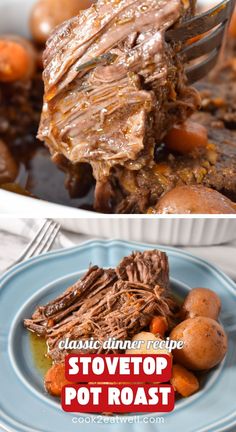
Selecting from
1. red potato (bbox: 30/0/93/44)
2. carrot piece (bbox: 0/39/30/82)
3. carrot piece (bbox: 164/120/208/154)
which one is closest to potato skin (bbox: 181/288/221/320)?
carrot piece (bbox: 164/120/208/154)

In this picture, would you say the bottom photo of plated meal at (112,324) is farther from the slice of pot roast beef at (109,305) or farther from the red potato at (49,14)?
the red potato at (49,14)

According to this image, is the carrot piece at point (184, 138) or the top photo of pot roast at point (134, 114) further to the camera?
the carrot piece at point (184, 138)

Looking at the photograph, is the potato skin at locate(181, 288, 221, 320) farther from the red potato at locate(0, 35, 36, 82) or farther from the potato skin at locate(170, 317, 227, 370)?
the red potato at locate(0, 35, 36, 82)

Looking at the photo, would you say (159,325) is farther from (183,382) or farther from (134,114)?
(134,114)

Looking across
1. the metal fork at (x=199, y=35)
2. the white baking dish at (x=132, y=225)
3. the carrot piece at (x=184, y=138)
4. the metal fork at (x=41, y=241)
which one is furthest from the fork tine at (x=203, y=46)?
the metal fork at (x=41, y=241)

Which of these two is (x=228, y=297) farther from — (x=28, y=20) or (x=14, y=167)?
(x=28, y=20)

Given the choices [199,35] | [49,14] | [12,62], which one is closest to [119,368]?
[199,35]

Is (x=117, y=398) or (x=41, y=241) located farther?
Result: (x=41, y=241)
